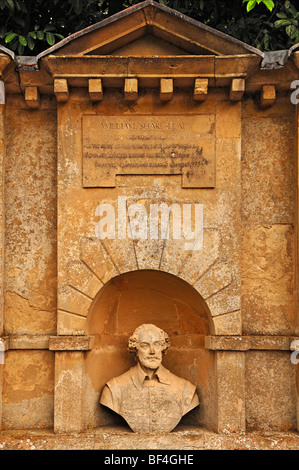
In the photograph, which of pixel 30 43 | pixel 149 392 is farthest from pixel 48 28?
pixel 149 392

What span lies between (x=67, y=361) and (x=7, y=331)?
750 mm

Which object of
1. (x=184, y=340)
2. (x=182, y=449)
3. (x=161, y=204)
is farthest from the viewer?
(x=184, y=340)

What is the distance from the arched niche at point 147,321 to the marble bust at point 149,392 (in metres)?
0.19

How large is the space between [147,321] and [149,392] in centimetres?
84

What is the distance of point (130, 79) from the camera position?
20.2 feet

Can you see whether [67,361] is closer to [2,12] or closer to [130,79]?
[130,79]

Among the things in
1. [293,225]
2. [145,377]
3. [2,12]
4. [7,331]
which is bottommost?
[145,377]

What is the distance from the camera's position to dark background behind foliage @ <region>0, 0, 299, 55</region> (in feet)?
22.1

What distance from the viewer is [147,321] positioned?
6875 mm

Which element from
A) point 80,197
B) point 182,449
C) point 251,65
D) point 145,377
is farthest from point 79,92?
point 182,449

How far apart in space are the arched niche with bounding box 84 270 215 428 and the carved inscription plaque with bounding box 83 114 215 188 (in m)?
1.05

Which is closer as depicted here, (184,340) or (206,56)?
(206,56)

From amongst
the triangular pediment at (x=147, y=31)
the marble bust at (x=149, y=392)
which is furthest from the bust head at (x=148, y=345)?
the triangular pediment at (x=147, y=31)

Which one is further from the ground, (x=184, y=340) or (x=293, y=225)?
(x=293, y=225)
